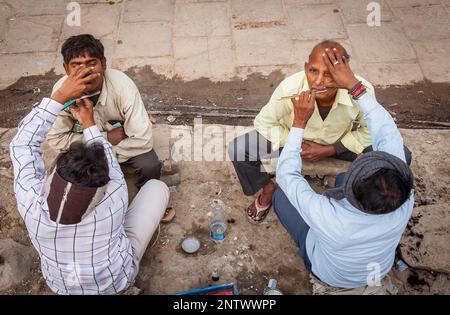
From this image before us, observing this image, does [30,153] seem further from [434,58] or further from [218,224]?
[434,58]

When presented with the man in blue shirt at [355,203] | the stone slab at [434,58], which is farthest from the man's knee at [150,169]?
the stone slab at [434,58]

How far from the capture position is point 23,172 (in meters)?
2.64

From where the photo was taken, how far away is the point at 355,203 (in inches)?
91.8

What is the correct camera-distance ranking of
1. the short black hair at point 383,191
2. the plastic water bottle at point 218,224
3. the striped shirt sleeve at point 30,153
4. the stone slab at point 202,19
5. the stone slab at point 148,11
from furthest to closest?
1. the stone slab at point 148,11
2. the stone slab at point 202,19
3. the plastic water bottle at point 218,224
4. the striped shirt sleeve at point 30,153
5. the short black hair at point 383,191

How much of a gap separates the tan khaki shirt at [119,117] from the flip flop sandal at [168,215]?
596 millimetres

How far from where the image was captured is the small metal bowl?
11.5ft

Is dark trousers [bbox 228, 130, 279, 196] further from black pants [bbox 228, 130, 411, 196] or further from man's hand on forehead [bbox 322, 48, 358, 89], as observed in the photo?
man's hand on forehead [bbox 322, 48, 358, 89]

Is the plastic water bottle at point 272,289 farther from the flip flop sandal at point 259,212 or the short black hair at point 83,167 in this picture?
the short black hair at point 83,167

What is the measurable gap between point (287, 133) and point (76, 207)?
2.01 m

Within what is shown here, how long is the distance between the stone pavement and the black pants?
1.90 metres

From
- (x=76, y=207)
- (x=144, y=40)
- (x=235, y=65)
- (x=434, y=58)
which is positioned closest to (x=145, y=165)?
(x=76, y=207)

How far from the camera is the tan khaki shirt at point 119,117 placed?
349 centimetres
